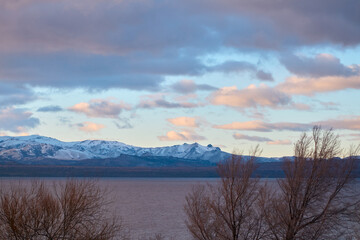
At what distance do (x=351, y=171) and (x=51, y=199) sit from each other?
18245mm

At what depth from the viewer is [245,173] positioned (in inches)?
1268

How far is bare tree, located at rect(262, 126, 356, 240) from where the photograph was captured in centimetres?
2952

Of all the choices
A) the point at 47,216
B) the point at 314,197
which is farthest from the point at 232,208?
the point at 47,216

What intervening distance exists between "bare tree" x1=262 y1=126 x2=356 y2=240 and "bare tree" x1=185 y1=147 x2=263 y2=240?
1161 millimetres

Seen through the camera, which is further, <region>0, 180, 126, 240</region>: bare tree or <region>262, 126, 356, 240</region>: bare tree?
<region>262, 126, 356, 240</region>: bare tree

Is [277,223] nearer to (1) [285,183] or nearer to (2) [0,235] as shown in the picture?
(1) [285,183]

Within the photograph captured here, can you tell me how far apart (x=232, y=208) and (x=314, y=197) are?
→ 5.05 m

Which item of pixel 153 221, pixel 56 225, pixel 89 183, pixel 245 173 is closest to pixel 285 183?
pixel 245 173

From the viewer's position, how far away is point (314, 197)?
30391mm

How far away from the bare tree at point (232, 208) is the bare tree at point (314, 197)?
116 cm

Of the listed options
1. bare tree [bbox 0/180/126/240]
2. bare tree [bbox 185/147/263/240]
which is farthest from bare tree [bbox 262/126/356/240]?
bare tree [bbox 0/180/126/240]

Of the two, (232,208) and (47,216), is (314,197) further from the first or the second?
(47,216)

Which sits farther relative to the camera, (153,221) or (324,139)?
(153,221)

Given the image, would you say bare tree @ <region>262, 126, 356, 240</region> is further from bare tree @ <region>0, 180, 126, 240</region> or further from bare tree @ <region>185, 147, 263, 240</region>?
bare tree @ <region>0, 180, 126, 240</region>
